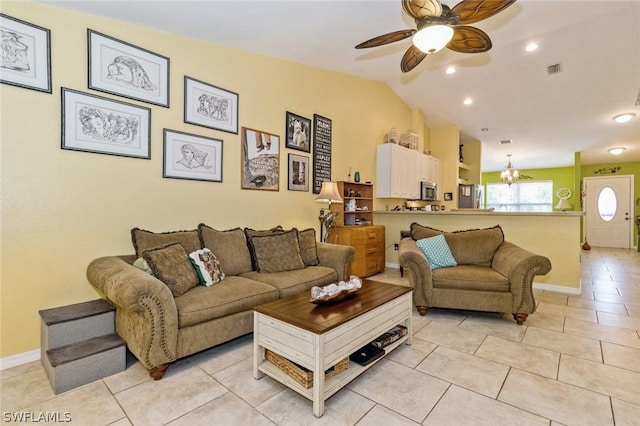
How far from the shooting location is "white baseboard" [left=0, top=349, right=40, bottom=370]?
205cm

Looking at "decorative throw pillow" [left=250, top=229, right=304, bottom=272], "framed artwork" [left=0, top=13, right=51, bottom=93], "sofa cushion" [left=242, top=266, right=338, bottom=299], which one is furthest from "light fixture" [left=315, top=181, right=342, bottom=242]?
"framed artwork" [left=0, top=13, right=51, bottom=93]

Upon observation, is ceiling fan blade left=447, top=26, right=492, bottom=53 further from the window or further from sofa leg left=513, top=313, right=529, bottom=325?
the window

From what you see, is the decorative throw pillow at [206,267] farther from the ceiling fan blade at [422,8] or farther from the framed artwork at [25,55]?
the ceiling fan blade at [422,8]

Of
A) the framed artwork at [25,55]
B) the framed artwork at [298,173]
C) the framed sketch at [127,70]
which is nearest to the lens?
the framed artwork at [25,55]

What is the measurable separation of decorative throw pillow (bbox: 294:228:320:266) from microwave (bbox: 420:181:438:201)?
11.1 ft

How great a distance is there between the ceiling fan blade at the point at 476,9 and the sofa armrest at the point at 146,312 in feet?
9.36

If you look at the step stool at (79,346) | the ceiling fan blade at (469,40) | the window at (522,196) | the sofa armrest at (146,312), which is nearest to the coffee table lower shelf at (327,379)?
the sofa armrest at (146,312)

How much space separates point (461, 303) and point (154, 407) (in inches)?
103

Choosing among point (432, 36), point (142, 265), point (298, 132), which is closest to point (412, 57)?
point (432, 36)

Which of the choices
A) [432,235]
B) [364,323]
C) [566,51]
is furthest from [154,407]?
[566,51]

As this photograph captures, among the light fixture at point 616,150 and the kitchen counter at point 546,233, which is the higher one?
the light fixture at point 616,150

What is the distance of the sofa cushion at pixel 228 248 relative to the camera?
2836mm

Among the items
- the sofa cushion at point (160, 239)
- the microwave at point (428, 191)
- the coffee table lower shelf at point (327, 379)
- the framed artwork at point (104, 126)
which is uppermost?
the framed artwork at point (104, 126)

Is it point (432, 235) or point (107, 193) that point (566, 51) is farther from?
point (107, 193)
